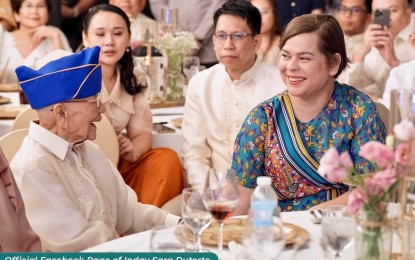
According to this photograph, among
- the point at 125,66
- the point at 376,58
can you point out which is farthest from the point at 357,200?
the point at 376,58

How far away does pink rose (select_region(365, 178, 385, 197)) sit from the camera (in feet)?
6.72

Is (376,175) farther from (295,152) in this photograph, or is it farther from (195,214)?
(295,152)

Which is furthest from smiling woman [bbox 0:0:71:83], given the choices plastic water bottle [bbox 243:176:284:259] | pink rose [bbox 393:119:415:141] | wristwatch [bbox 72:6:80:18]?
pink rose [bbox 393:119:415:141]

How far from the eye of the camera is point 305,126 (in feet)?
10.6

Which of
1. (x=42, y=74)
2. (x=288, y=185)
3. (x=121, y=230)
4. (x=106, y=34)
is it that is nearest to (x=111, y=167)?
(x=121, y=230)

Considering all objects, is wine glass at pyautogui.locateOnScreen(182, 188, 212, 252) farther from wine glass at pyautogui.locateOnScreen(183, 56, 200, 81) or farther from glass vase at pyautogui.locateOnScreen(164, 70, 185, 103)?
wine glass at pyautogui.locateOnScreen(183, 56, 200, 81)

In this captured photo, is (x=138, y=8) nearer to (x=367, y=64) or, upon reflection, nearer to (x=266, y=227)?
(x=367, y=64)

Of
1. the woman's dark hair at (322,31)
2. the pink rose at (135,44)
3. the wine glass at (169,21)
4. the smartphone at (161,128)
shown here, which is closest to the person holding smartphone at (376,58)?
the wine glass at (169,21)

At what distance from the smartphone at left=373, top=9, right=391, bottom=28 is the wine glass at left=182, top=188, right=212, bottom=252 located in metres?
3.97

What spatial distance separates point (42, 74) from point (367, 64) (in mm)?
3580

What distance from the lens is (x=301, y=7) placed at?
24.0ft

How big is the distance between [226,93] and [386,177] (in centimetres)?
260

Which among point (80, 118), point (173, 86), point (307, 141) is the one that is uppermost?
point (80, 118)

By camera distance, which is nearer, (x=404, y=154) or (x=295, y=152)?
(x=404, y=154)
